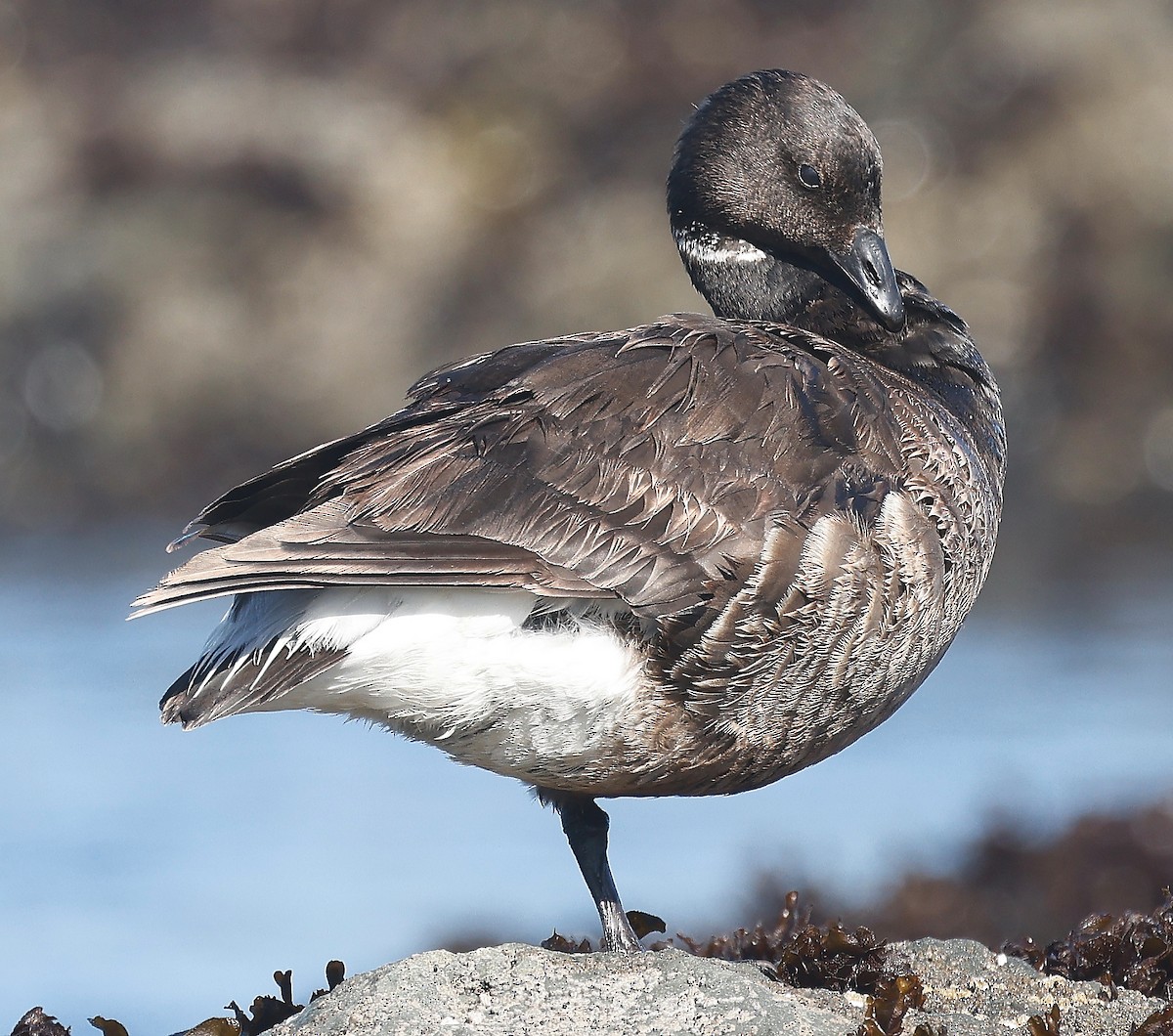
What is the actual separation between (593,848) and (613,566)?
1132mm

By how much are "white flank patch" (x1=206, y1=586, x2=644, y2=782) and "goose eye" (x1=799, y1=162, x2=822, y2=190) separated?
6.02ft

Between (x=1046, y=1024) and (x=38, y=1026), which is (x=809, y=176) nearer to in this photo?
(x=1046, y=1024)

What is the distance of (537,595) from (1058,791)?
472 cm

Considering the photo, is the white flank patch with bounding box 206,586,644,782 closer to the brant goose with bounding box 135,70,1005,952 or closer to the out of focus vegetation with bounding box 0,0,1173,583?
the brant goose with bounding box 135,70,1005,952

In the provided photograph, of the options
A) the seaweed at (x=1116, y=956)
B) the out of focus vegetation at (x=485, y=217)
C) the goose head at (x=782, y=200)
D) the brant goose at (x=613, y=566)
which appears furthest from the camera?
the out of focus vegetation at (x=485, y=217)

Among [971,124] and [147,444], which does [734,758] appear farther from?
[971,124]

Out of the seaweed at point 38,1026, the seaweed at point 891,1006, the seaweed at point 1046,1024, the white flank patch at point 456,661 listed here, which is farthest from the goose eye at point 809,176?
the seaweed at point 38,1026

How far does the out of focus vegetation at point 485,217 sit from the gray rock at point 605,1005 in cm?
847

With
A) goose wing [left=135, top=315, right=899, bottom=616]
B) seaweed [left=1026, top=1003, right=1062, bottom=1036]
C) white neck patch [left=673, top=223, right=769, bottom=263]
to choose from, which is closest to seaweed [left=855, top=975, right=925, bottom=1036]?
seaweed [left=1026, top=1003, right=1062, bottom=1036]

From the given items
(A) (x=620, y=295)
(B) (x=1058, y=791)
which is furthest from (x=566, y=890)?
(A) (x=620, y=295)

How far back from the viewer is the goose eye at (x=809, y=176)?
4965 mm

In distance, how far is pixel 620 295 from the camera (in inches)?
553

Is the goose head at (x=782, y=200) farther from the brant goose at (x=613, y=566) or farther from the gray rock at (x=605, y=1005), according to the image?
the gray rock at (x=605, y=1005)

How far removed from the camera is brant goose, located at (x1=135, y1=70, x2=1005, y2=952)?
3660 mm
